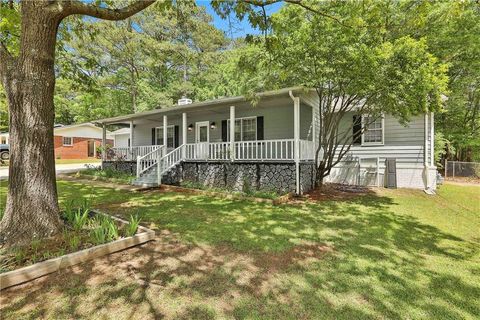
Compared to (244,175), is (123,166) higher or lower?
higher

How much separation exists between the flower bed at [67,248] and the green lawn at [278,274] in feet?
0.54

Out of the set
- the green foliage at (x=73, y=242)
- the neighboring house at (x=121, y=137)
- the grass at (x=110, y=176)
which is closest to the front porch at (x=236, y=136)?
the grass at (x=110, y=176)

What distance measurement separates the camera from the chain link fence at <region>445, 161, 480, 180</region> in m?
13.7

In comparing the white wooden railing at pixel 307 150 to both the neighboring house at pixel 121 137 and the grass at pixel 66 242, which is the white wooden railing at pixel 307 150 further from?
the neighboring house at pixel 121 137

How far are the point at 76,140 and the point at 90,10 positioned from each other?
102 feet

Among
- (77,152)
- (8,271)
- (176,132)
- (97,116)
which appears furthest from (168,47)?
(8,271)

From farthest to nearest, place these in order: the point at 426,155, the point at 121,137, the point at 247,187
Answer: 1. the point at 121,137
2. the point at 426,155
3. the point at 247,187

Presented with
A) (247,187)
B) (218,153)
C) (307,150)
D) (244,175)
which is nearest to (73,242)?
(247,187)

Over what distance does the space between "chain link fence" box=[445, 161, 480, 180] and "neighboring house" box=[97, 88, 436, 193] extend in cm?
670

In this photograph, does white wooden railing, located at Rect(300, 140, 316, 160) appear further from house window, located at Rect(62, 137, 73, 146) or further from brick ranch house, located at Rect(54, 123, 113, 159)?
house window, located at Rect(62, 137, 73, 146)

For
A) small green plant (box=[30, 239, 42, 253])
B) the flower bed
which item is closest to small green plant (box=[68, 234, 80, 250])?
the flower bed

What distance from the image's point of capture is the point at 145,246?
3920 mm

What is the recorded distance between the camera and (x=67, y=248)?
3477 mm

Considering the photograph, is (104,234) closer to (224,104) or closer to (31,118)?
(31,118)
